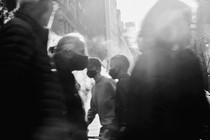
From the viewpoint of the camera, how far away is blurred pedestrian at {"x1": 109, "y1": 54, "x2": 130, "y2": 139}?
11.3 ft

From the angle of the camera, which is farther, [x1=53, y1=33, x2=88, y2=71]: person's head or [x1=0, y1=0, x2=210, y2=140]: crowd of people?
[x1=53, y1=33, x2=88, y2=71]: person's head

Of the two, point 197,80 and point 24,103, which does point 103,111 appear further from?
point 24,103

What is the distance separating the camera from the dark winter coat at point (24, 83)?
1675 millimetres

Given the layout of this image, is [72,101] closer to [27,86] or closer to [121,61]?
[27,86]

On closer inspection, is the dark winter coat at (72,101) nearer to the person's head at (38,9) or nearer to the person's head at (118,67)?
the person's head at (38,9)

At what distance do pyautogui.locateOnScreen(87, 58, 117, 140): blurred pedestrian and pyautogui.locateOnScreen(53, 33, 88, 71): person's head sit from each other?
1.22 metres

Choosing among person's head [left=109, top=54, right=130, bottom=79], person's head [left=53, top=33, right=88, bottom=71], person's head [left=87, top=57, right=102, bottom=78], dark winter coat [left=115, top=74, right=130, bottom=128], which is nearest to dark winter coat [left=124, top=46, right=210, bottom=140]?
person's head [left=53, top=33, right=88, bottom=71]

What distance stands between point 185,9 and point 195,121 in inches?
33.7

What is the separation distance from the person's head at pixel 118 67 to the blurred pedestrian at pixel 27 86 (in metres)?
2.14

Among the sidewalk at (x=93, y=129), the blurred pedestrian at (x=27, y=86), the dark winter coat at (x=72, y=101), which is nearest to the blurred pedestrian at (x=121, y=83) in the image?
the dark winter coat at (x=72, y=101)

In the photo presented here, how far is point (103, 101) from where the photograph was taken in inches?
154

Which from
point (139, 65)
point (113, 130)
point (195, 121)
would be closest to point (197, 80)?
point (195, 121)

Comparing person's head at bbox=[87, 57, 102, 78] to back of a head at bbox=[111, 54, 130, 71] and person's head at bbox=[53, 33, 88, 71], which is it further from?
person's head at bbox=[53, 33, 88, 71]

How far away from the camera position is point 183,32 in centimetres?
222
